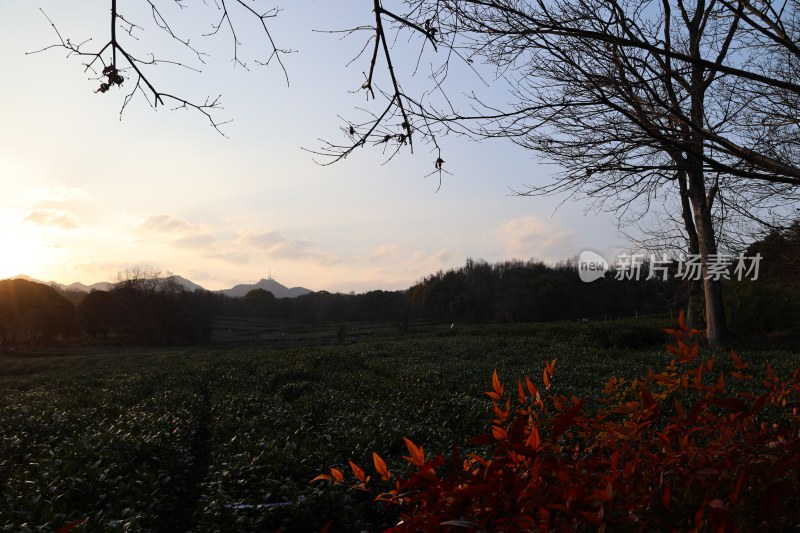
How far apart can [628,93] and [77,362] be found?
2627 centimetres

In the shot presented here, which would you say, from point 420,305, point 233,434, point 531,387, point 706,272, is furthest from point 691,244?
point 420,305

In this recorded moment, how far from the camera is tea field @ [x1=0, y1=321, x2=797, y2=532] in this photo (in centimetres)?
432

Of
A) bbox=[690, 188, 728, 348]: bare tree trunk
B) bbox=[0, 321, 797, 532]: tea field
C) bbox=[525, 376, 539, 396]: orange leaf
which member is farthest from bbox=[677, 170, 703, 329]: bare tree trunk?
bbox=[525, 376, 539, 396]: orange leaf

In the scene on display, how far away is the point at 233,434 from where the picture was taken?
716 cm

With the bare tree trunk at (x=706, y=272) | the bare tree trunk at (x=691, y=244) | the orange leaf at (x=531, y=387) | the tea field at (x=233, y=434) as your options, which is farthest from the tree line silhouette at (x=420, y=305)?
the orange leaf at (x=531, y=387)

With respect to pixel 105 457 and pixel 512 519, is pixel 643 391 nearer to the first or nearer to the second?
pixel 512 519

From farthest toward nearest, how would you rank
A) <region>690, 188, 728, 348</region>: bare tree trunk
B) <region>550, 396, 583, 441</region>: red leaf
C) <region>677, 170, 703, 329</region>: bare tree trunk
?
<region>677, 170, 703, 329</region>: bare tree trunk
<region>690, 188, 728, 348</region>: bare tree trunk
<region>550, 396, 583, 441</region>: red leaf

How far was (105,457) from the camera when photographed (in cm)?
557

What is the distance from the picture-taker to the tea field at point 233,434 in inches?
170

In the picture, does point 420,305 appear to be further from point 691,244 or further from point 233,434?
point 233,434

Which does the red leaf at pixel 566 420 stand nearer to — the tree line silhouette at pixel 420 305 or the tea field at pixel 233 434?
the tea field at pixel 233 434

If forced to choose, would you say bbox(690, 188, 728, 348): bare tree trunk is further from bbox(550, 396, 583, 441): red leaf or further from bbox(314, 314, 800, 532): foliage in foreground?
bbox(550, 396, 583, 441): red leaf

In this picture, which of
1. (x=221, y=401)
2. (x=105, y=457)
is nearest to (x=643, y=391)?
(x=105, y=457)

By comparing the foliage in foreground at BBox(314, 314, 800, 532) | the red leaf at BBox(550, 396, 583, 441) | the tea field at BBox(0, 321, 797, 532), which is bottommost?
the tea field at BBox(0, 321, 797, 532)
